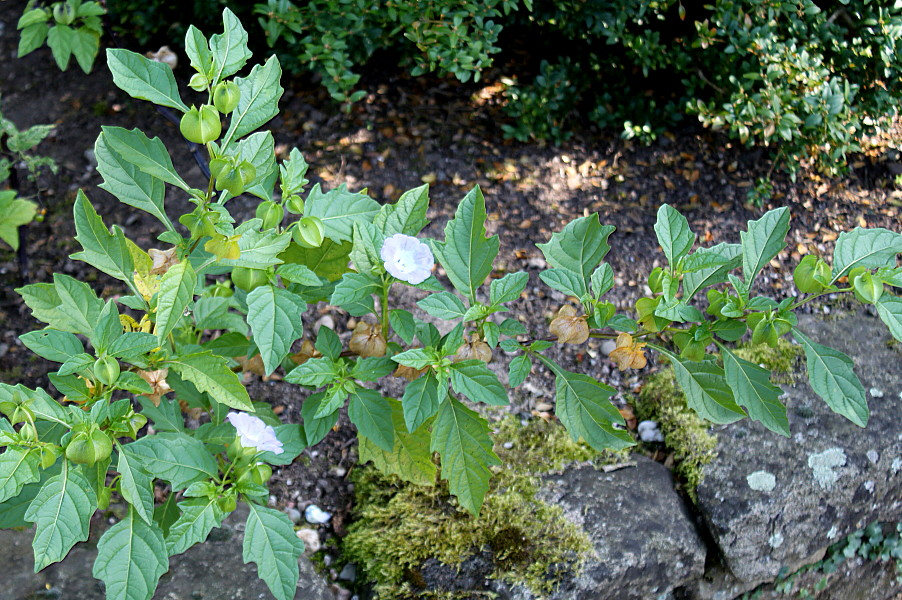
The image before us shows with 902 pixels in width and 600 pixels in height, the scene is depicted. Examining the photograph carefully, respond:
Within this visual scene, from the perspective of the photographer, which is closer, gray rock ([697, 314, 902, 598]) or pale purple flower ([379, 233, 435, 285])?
pale purple flower ([379, 233, 435, 285])

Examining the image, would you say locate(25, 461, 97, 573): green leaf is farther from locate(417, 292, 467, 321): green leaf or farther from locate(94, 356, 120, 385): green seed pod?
locate(417, 292, 467, 321): green leaf

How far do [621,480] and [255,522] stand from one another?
1219mm

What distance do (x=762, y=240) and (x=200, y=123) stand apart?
1.24 meters

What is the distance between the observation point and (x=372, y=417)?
1.92 m

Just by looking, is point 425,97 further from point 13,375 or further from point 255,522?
point 255,522

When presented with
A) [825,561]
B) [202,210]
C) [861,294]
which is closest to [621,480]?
[825,561]

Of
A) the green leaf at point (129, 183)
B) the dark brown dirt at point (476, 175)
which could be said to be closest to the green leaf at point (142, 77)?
the green leaf at point (129, 183)

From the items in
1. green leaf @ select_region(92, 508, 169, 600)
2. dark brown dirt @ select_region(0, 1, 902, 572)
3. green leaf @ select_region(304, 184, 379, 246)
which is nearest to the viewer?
green leaf @ select_region(92, 508, 169, 600)

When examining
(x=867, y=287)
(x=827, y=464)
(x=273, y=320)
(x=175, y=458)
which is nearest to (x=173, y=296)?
(x=273, y=320)

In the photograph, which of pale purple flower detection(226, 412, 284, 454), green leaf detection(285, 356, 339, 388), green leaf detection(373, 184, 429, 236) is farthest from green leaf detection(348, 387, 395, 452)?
green leaf detection(373, 184, 429, 236)

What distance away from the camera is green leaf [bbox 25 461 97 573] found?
4.86 feet

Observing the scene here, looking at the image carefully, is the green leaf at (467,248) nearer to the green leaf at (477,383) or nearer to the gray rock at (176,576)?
the green leaf at (477,383)

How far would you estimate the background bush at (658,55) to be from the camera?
10.0ft

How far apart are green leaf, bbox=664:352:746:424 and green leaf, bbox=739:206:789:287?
11.2 inches
